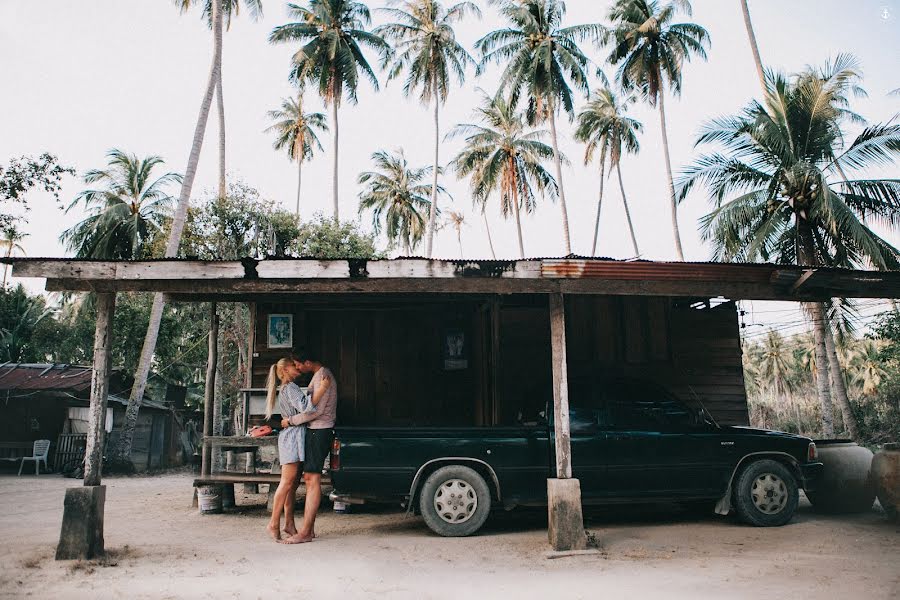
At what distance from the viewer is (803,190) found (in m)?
15.6

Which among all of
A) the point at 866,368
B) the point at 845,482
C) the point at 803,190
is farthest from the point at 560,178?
the point at 866,368

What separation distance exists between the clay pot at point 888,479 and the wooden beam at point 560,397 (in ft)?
14.0

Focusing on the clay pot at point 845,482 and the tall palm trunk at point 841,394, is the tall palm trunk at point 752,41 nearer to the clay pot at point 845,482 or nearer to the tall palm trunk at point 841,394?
the tall palm trunk at point 841,394

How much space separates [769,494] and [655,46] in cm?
2291

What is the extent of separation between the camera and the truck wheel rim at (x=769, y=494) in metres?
7.27

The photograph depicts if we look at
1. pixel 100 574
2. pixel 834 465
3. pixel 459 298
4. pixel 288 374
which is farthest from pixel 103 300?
pixel 834 465

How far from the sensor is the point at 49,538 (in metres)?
7.08

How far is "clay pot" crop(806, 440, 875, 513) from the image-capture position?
330 inches

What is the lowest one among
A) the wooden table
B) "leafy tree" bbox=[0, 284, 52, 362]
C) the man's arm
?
the wooden table

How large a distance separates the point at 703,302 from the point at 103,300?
948 centimetres

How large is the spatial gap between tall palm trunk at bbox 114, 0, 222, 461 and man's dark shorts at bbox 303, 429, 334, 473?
12191 mm

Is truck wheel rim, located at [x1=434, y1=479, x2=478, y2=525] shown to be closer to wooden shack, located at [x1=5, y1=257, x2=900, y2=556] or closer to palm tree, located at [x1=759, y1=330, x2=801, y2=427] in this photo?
wooden shack, located at [x1=5, y1=257, x2=900, y2=556]

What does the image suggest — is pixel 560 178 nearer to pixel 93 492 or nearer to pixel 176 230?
pixel 176 230

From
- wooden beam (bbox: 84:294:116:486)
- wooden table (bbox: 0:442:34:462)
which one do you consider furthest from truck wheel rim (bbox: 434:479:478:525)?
wooden table (bbox: 0:442:34:462)
